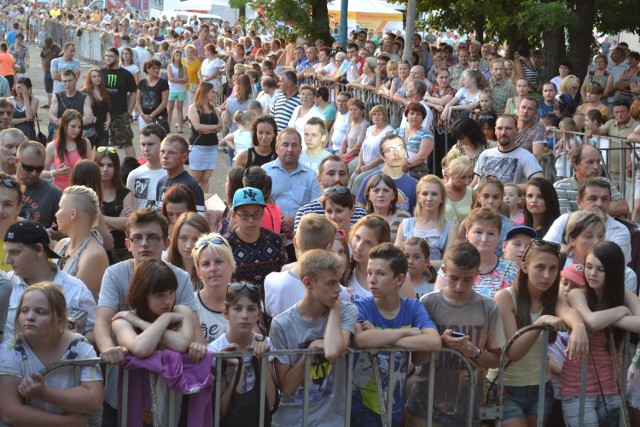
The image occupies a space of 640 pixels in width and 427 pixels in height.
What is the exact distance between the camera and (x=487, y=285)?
698 centimetres

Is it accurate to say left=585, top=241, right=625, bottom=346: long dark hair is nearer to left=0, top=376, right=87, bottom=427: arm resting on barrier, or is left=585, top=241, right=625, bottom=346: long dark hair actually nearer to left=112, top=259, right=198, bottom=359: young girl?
left=112, top=259, right=198, bottom=359: young girl

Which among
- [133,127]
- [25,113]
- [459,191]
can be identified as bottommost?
[133,127]

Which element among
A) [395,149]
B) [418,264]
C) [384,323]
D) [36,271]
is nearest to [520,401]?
[384,323]

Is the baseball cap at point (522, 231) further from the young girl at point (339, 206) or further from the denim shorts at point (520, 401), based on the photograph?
the denim shorts at point (520, 401)

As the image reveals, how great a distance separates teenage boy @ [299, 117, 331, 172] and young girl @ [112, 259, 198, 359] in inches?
235

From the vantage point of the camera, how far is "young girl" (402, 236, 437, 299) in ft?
23.5

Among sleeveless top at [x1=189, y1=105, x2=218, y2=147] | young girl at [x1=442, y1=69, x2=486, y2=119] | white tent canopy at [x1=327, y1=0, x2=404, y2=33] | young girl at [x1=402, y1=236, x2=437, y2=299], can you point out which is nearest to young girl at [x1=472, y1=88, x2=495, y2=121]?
young girl at [x1=442, y1=69, x2=486, y2=119]

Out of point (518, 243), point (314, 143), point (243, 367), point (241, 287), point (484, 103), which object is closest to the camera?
point (243, 367)

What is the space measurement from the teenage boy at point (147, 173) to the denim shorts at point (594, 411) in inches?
180

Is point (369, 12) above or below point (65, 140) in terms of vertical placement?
above

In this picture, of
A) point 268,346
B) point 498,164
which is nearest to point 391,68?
point 498,164

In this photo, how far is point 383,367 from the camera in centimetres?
586

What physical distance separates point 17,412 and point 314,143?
6.84 metres

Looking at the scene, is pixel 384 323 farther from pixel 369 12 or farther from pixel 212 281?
pixel 369 12
